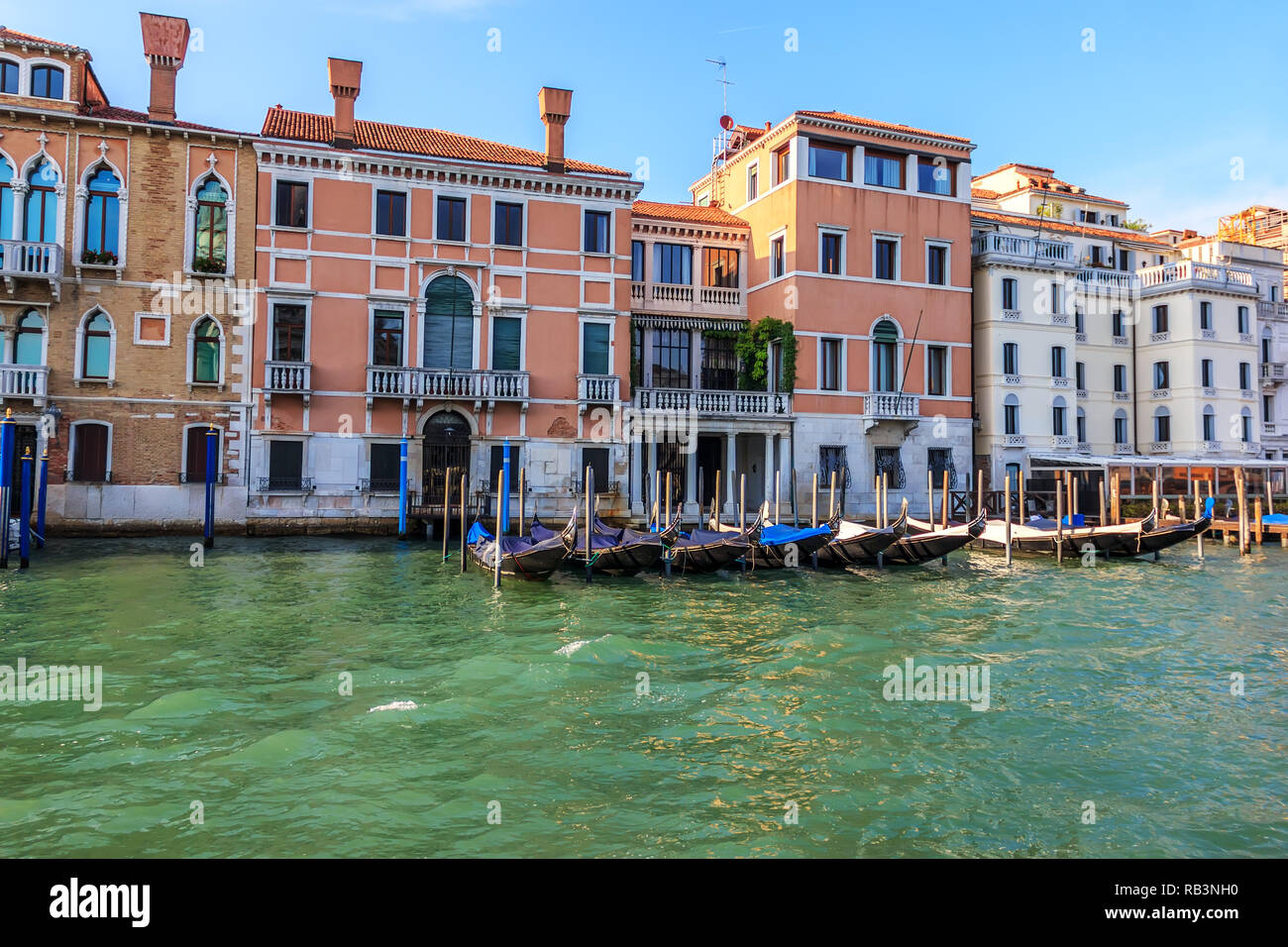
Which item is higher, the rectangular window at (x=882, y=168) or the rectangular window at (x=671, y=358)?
the rectangular window at (x=882, y=168)

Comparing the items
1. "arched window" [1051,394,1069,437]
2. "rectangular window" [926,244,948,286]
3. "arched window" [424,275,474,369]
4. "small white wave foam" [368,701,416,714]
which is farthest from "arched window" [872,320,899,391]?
"small white wave foam" [368,701,416,714]

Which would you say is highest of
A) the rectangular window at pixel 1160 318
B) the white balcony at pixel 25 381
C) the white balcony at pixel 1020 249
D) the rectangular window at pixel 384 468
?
the white balcony at pixel 1020 249

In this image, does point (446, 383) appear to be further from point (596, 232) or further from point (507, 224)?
point (596, 232)

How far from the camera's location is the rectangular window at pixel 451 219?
20.7 metres

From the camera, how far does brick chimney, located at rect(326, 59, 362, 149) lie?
66.0 ft

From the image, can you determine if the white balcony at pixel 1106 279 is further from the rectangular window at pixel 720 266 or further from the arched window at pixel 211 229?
the arched window at pixel 211 229

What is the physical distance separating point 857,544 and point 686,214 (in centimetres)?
1177

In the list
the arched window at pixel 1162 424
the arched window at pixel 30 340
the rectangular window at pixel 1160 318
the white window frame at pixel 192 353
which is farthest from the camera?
the rectangular window at pixel 1160 318

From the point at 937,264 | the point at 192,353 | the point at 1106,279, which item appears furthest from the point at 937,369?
the point at 192,353

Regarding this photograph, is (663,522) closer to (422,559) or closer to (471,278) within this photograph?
(422,559)

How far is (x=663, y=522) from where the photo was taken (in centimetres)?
2062

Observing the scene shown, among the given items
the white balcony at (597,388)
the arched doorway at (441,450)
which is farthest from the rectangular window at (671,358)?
the arched doorway at (441,450)

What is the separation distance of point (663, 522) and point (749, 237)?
942 centimetres

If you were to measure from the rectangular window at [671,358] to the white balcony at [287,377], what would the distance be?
897 cm
